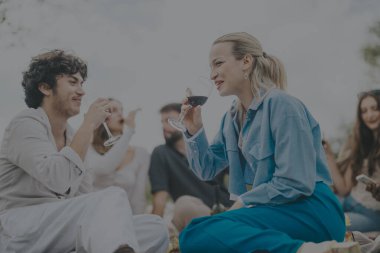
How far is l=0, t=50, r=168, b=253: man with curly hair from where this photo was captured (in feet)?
9.85

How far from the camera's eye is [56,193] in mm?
3588

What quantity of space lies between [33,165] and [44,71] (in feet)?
2.89

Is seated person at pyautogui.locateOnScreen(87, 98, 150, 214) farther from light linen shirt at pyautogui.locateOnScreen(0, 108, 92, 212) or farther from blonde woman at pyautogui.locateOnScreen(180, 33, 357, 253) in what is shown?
blonde woman at pyautogui.locateOnScreen(180, 33, 357, 253)

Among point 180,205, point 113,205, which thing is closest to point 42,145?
point 113,205

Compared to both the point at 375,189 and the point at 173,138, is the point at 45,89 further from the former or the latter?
the point at 173,138

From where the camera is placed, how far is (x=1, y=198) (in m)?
3.48

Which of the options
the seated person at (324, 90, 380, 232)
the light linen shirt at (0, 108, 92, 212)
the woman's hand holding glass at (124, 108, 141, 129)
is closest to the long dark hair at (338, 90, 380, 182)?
the seated person at (324, 90, 380, 232)

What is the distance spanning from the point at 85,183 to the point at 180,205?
2003 millimetres

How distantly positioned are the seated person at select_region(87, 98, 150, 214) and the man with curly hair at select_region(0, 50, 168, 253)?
1.91 m

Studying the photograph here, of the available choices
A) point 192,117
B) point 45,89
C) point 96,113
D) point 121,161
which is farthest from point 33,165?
point 121,161

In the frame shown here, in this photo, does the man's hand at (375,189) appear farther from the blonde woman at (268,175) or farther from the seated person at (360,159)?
the blonde woman at (268,175)

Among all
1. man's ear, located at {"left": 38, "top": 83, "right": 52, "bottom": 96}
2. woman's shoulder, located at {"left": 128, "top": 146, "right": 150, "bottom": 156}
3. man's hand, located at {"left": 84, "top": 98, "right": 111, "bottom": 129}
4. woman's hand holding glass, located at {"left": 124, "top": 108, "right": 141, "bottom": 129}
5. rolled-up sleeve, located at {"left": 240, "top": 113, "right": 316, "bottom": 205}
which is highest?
man's ear, located at {"left": 38, "top": 83, "right": 52, "bottom": 96}

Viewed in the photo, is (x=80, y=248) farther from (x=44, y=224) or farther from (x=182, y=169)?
(x=182, y=169)

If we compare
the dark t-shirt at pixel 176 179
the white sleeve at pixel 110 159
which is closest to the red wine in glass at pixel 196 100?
the white sleeve at pixel 110 159
